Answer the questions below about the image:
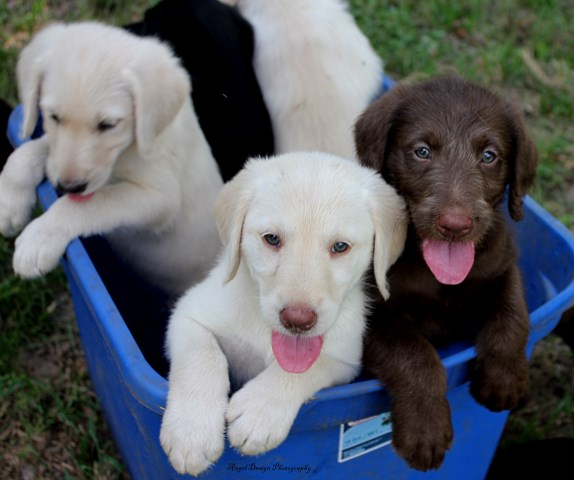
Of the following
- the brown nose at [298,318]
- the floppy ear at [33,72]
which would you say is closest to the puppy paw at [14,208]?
the floppy ear at [33,72]

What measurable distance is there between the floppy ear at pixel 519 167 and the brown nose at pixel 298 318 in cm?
83

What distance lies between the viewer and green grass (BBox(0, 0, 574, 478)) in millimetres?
2984

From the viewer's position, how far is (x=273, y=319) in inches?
75.4

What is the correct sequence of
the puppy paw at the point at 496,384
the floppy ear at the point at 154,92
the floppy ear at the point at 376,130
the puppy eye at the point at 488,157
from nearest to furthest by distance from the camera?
the puppy paw at the point at 496,384 → the puppy eye at the point at 488,157 → the floppy ear at the point at 376,130 → the floppy ear at the point at 154,92

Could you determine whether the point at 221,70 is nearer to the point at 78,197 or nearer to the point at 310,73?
the point at 310,73

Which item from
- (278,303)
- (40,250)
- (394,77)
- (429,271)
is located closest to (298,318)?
(278,303)

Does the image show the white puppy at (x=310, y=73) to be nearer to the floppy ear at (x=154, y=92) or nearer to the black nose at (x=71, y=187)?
the floppy ear at (x=154, y=92)

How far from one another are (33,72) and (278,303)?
1.26 meters

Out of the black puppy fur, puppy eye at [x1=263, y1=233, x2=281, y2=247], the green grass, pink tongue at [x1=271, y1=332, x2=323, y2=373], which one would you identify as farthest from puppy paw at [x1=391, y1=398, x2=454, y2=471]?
the black puppy fur

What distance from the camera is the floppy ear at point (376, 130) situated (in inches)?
93.8

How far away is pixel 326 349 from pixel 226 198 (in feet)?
1.63

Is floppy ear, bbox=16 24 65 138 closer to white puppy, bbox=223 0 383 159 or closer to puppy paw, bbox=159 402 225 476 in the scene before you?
white puppy, bbox=223 0 383 159

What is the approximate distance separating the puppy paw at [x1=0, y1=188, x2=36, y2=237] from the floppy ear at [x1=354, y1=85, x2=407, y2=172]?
1174 mm

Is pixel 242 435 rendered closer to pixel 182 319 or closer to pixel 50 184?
pixel 182 319
